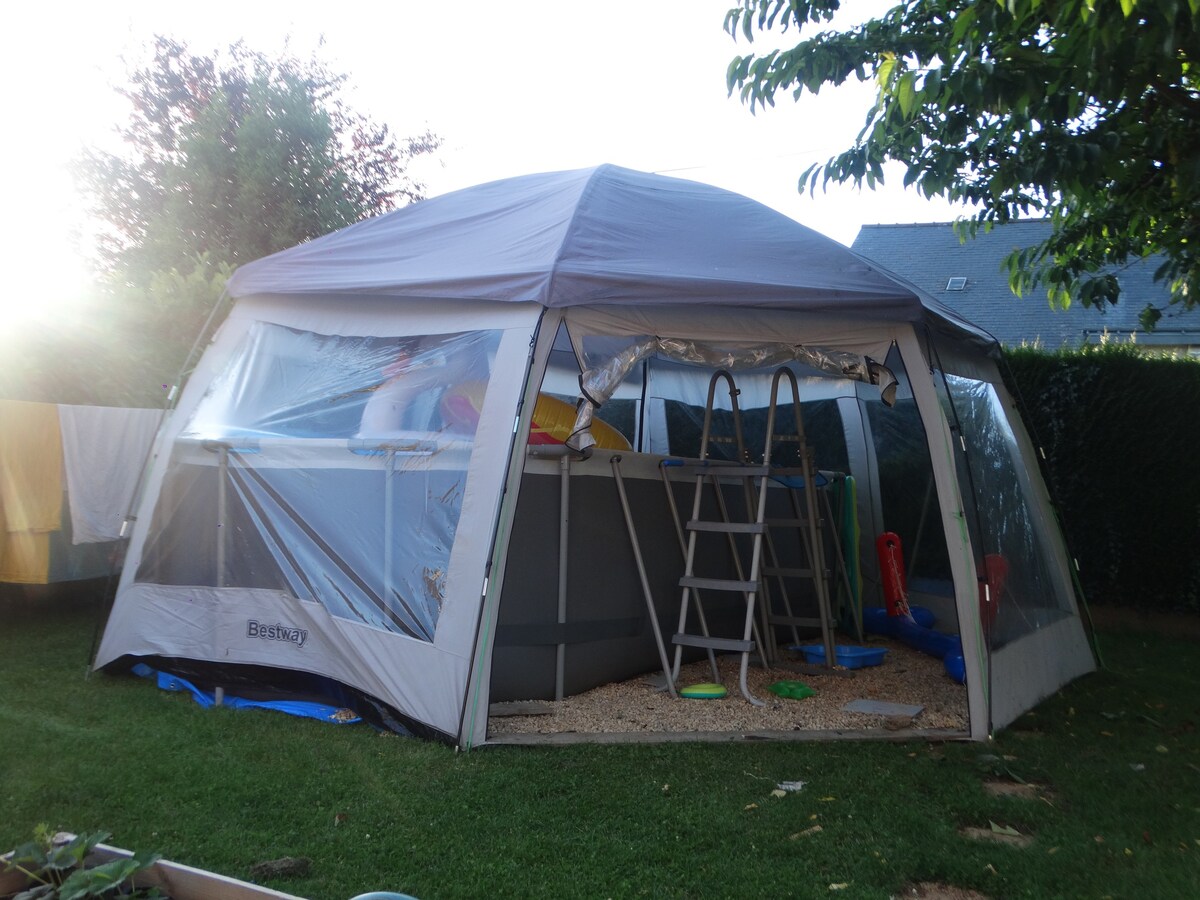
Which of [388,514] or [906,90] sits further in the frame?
[388,514]

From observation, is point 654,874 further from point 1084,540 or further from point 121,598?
point 1084,540

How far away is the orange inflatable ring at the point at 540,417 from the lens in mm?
4305

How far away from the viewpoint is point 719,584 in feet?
15.9

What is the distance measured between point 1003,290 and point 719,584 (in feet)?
40.6

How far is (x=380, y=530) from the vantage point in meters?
4.40

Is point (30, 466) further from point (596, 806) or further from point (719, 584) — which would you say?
point (596, 806)

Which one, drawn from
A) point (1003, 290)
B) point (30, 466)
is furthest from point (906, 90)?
point (1003, 290)

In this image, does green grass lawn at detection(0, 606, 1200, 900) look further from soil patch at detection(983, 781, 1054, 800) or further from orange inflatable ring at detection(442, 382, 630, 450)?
orange inflatable ring at detection(442, 382, 630, 450)

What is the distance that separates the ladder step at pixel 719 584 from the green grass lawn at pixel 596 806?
0.85 meters

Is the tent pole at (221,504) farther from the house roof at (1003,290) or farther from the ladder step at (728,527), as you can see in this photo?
the house roof at (1003,290)

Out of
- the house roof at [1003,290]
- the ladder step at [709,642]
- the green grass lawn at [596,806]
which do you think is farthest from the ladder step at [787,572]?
the house roof at [1003,290]

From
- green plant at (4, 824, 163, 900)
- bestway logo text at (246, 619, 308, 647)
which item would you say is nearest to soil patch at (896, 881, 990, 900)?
green plant at (4, 824, 163, 900)

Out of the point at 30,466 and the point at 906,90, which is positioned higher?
the point at 906,90

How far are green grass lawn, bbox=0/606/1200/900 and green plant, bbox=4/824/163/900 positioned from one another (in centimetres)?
67
